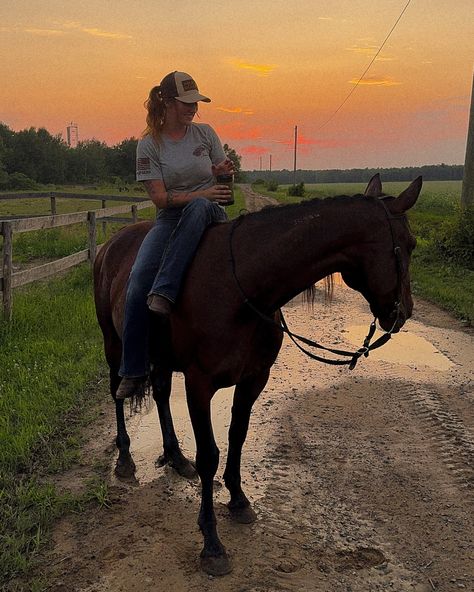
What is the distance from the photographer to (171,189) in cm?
360

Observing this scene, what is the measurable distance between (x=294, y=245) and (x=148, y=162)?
3.59 feet

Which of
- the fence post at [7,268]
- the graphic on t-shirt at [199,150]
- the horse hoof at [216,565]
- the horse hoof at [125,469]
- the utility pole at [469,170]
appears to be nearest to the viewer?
the horse hoof at [216,565]

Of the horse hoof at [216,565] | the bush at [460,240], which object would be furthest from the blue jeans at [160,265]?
the bush at [460,240]

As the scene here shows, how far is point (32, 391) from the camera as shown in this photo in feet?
18.7

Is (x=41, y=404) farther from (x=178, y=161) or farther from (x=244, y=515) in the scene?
(x=178, y=161)

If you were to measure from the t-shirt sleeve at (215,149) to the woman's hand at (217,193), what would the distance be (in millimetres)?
336

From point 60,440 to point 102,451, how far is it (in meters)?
0.41

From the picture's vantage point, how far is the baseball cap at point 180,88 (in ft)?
11.3

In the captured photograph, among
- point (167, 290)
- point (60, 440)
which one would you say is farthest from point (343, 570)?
point (60, 440)

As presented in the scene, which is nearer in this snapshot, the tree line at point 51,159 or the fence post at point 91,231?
the fence post at point 91,231

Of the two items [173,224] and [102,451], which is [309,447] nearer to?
[102,451]

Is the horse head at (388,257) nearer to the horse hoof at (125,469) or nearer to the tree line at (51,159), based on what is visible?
the horse hoof at (125,469)

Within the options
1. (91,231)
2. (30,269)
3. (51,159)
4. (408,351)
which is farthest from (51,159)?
(408,351)

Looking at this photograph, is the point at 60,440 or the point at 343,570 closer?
the point at 343,570
